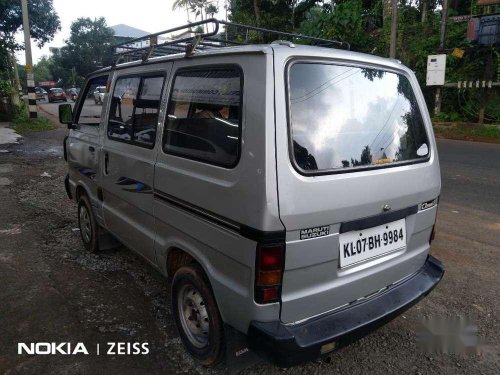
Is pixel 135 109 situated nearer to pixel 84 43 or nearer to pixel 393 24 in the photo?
pixel 393 24

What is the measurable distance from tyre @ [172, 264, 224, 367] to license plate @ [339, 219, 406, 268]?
2.59 feet

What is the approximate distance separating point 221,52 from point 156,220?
1.21 m

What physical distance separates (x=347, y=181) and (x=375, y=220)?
0.31 meters

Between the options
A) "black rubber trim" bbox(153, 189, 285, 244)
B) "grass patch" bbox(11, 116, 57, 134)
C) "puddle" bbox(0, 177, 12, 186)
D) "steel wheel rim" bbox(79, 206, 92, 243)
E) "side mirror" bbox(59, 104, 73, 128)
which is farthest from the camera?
"grass patch" bbox(11, 116, 57, 134)

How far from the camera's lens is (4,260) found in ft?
13.1

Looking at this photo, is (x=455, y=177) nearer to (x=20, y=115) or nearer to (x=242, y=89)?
(x=242, y=89)

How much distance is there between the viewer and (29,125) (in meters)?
15.2

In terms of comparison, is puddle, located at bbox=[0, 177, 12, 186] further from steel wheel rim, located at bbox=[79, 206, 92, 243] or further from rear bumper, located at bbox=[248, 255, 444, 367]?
rear bumper, located at bbox=[248, 255, 444, 367]

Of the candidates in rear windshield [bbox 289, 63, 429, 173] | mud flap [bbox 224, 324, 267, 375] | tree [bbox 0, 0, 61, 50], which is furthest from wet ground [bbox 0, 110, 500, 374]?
tree [bbox 0, 0, 61, 50]

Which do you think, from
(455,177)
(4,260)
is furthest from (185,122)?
(455,177)

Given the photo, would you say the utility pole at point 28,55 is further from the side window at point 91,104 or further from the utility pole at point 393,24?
the utility pole at point 393,24

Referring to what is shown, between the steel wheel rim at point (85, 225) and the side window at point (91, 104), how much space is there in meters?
0.93

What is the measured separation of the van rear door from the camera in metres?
1.95

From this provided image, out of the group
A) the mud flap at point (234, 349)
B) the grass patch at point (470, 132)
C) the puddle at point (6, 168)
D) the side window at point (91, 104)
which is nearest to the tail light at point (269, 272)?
the mud flap at point (234, 349)
